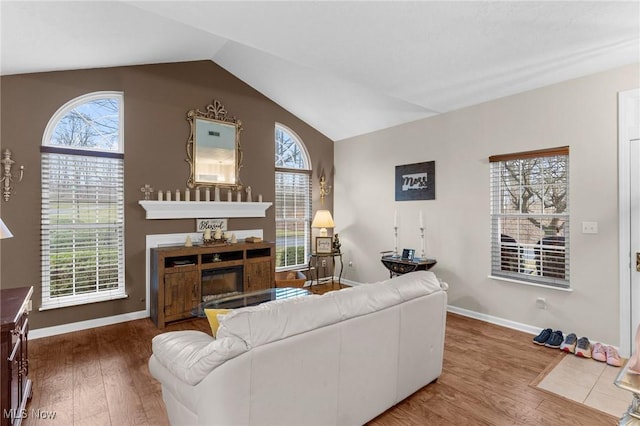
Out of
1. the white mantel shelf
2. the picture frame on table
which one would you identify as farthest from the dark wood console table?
the white mantel shelf

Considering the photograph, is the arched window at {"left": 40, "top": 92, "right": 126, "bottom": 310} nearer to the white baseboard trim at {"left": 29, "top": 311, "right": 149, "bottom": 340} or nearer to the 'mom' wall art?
the white baseboard trim at {"left": 29, "top": 311, "right": 149, "bottom": 340}

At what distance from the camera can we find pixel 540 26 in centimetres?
240

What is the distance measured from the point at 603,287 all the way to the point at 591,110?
1.74m

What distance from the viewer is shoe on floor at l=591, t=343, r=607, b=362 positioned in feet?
9.54

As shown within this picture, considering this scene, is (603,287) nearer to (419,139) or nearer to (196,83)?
(419,139)

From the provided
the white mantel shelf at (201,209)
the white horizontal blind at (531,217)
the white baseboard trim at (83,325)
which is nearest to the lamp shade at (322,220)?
the white mantel shelf at (201,209)

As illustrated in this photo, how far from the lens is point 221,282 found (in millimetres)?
4355

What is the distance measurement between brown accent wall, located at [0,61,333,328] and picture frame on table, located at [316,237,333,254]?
785 millimetres

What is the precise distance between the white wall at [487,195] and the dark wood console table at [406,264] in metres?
0.34

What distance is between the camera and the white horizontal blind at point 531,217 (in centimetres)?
341

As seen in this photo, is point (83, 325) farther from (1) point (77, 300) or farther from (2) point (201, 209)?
(2) point (201, 209)

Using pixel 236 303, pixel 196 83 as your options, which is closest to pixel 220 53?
pixel 196 83

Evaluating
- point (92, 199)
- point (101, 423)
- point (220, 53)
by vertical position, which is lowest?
point (101, 423)

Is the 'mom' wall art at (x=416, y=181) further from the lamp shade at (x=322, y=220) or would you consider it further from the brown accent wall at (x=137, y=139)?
the brown accent wall at (x=137, y=139)
